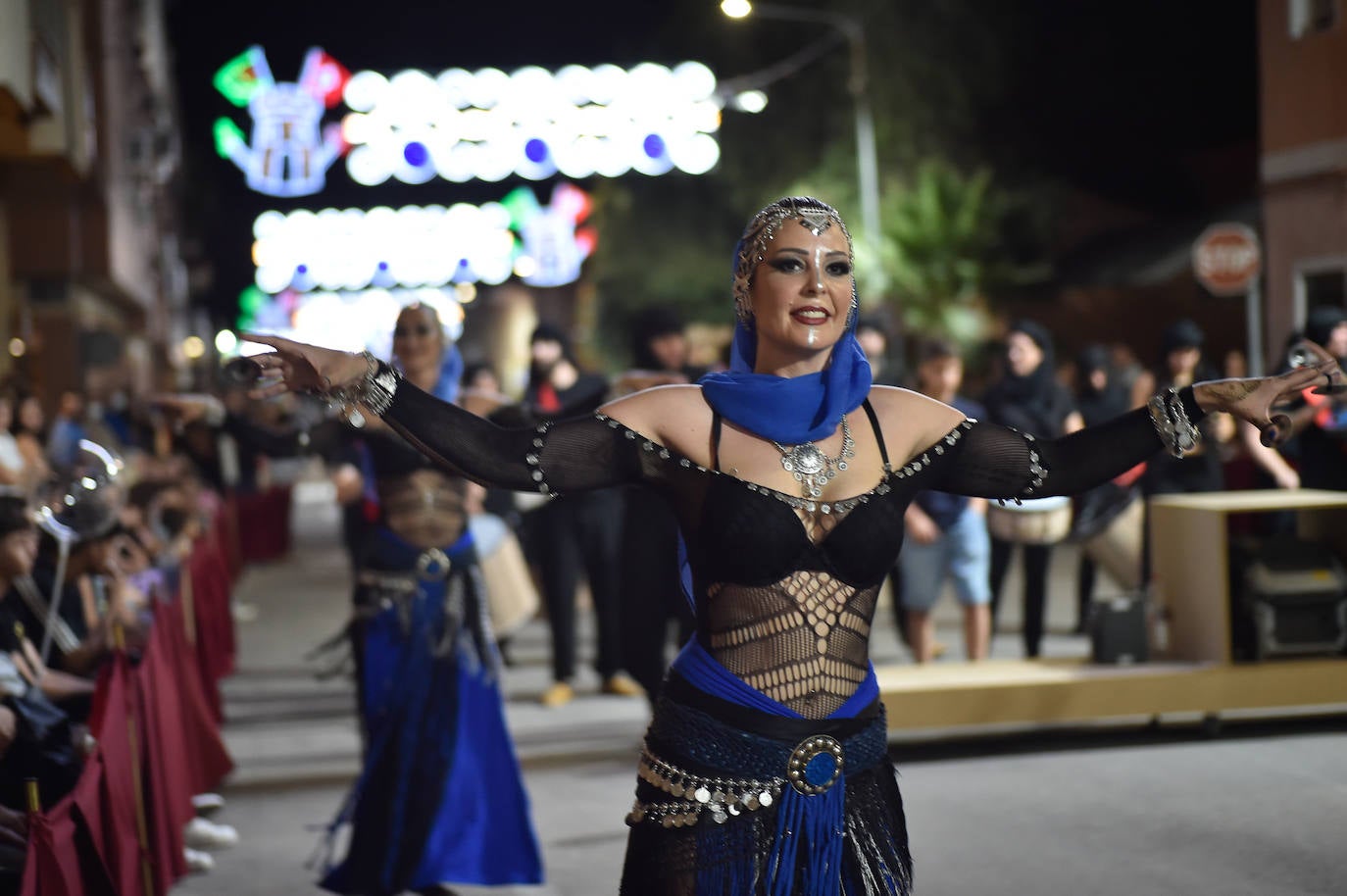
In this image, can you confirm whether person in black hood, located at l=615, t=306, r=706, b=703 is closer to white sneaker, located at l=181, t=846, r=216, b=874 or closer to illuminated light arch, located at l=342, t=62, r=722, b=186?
white sneaker, located at l=181, t=846, r=216, b=874

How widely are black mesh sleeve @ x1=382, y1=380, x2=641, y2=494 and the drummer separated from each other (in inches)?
226

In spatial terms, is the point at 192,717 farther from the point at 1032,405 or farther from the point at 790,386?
the point at 1032,405

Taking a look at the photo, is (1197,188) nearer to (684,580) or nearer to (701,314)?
(701,314)

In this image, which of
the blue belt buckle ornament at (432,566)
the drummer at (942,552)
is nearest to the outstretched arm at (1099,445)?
the blue belt buckle ornament at (432,566)

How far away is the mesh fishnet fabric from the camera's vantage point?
11.1 ft

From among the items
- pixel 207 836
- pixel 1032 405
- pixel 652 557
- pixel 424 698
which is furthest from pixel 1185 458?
pixel 207 836

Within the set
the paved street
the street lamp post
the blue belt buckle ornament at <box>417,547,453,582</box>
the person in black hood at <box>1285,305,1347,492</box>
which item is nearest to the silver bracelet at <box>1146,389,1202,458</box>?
the paved street

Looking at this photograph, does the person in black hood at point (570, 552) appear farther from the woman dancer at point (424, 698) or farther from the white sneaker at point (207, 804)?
the woman dancer at point (424, 698)

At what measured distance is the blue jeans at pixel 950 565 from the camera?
9.16m

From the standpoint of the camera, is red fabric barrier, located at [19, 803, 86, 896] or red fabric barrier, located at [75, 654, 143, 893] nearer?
red fabric barrier, located at [19, 803, 86, 896]

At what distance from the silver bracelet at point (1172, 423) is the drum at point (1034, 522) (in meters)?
5.84

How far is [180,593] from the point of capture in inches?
358

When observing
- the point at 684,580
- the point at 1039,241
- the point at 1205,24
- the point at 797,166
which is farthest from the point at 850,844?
the point at 797,166

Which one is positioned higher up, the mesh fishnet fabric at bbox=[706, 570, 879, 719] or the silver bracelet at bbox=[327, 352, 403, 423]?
the silver bracelet at bbox=[327, 352, 403, 423]
